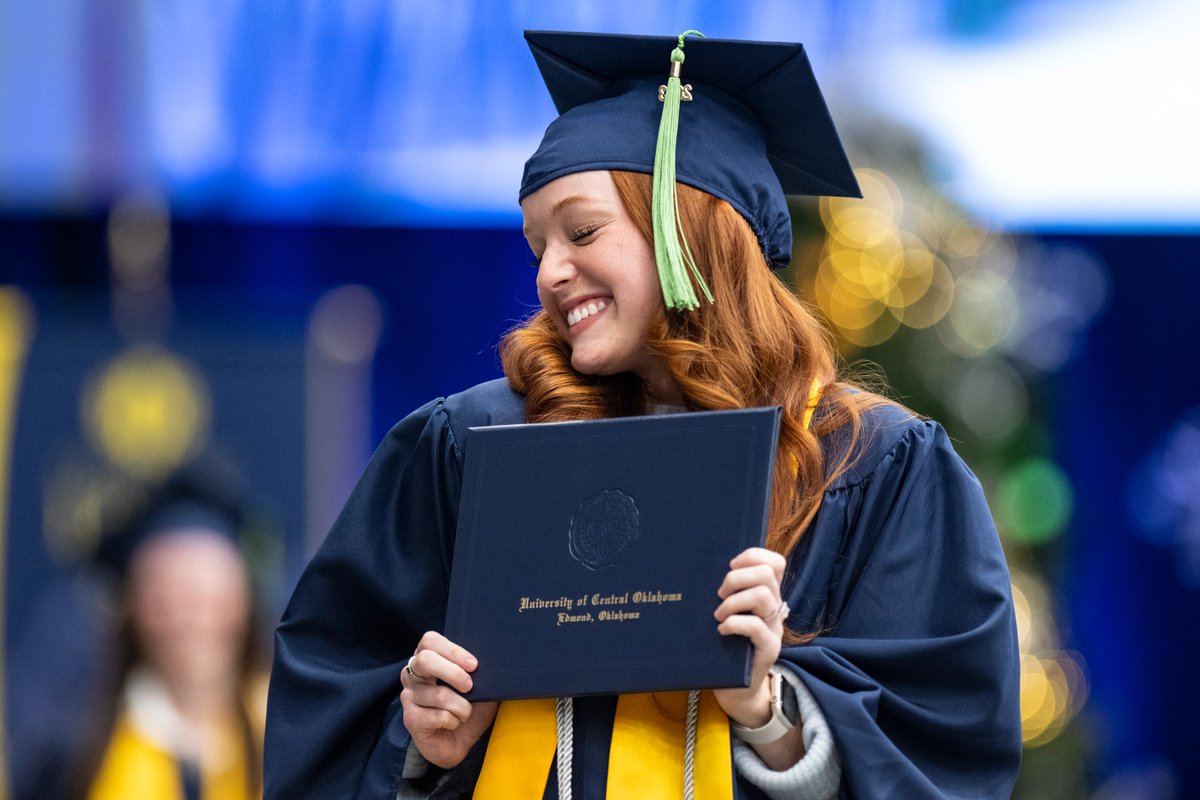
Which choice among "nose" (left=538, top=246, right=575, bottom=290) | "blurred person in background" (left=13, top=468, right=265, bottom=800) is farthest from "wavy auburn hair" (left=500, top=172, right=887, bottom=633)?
"blurred person in background" (left=13, top=468, right=265, bottom=800)

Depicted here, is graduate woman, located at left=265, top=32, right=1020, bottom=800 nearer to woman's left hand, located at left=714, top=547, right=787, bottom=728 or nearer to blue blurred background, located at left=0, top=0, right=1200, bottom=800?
woman's left hand, located at left=714, top=547, right=787, bottom=728

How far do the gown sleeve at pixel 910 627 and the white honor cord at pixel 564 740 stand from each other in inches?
11.1

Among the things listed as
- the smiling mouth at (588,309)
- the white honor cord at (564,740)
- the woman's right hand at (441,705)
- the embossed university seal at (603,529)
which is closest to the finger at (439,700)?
the woman's right hand at (441,705)

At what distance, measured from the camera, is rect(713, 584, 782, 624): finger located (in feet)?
5.29

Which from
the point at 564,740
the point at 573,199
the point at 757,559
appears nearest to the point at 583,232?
the point at 573,199

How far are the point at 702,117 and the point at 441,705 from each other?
2.84ft

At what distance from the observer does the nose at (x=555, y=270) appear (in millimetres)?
1933

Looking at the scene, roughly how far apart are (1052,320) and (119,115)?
3168 mm

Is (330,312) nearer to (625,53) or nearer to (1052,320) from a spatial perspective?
(1052,320)

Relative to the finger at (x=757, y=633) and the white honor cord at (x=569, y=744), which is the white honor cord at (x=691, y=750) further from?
the finger at (x=757, y=633)

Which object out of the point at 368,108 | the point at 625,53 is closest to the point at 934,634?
the point at 625,53

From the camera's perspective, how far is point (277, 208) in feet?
15.9

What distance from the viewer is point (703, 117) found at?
2020 mm

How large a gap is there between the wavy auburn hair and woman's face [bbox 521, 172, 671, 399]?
0.02 metres
